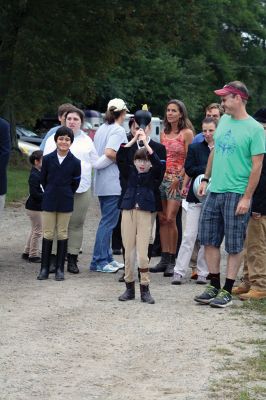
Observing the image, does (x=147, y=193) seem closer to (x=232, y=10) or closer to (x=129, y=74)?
(x=129, y=74)

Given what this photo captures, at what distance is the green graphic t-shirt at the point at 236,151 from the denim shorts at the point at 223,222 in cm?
10

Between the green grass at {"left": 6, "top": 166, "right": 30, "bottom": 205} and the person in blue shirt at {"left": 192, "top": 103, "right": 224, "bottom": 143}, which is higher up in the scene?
the person in blue shirt at {"left": 192, "top": 103, "right": 224, "bottom": 143}

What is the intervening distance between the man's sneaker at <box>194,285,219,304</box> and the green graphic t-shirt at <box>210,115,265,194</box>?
962mm

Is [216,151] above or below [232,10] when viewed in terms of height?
below

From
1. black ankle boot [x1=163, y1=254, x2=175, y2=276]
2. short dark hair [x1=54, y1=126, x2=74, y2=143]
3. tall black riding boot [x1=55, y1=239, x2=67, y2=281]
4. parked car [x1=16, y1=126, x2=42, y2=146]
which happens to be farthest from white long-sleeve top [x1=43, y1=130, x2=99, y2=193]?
parked car [x1=16, y1=126, x2=42, y2=146]

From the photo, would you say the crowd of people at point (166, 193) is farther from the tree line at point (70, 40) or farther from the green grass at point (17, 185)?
the tree line at point (70, 40)

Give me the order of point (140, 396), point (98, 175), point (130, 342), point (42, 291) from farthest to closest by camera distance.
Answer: point (98, 175) → point (42, 291) → point (130, 342) → point (140, 396)

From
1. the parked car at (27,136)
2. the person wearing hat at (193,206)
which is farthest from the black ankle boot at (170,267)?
the parked car at (27,136)

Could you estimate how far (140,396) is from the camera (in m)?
5.55

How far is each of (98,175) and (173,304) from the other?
2.48 meters

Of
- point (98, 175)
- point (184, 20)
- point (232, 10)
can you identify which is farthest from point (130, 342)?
point (232, 10)

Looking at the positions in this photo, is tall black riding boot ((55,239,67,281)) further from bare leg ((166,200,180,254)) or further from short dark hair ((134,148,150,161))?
short dark hair ((134,148,150,161))

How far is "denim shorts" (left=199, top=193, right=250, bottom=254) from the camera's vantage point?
26.8 feet

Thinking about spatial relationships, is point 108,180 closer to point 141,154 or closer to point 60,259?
point 60,259
